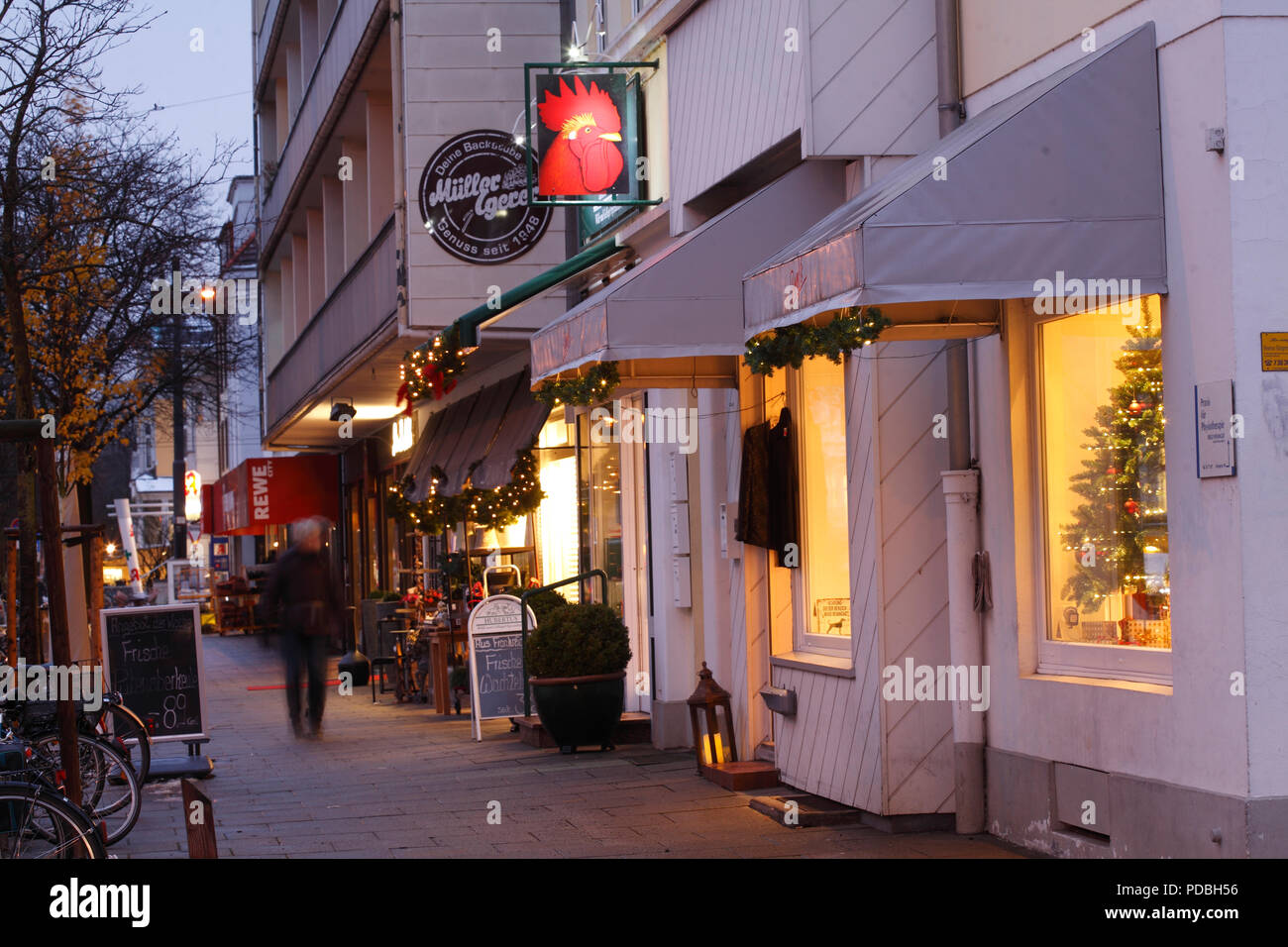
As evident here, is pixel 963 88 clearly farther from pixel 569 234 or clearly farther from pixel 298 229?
pixel 298 229

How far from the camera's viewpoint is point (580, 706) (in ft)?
41.8

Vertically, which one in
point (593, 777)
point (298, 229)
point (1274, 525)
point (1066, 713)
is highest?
point (298, 229)

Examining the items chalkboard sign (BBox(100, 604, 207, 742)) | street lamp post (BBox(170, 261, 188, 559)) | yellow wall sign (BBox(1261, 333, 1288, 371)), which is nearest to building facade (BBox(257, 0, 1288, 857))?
yellow wall sign (BBox(1261, 333, 1288, 371))

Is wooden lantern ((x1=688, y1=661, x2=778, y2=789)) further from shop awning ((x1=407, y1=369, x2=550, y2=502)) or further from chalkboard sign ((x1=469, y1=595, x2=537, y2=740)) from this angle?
shop awning ((x1=407, y1=369, x2=550, y2=502))

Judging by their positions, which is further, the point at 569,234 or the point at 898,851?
the point at 569,234

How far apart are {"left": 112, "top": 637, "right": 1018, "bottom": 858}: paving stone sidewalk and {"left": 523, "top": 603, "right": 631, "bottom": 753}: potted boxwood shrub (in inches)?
9.7

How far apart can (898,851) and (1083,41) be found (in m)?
4.07

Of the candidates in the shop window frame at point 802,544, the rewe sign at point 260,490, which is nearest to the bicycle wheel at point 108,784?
the shop window frame at point 802,544

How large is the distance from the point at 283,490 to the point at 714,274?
2341cm

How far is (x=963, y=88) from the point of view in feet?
28.9

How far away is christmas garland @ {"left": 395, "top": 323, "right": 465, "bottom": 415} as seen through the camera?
1510 cm

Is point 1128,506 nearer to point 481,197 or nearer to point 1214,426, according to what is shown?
point 1214,426

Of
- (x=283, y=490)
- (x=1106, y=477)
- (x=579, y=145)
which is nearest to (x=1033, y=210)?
(x=1106, y=477)
